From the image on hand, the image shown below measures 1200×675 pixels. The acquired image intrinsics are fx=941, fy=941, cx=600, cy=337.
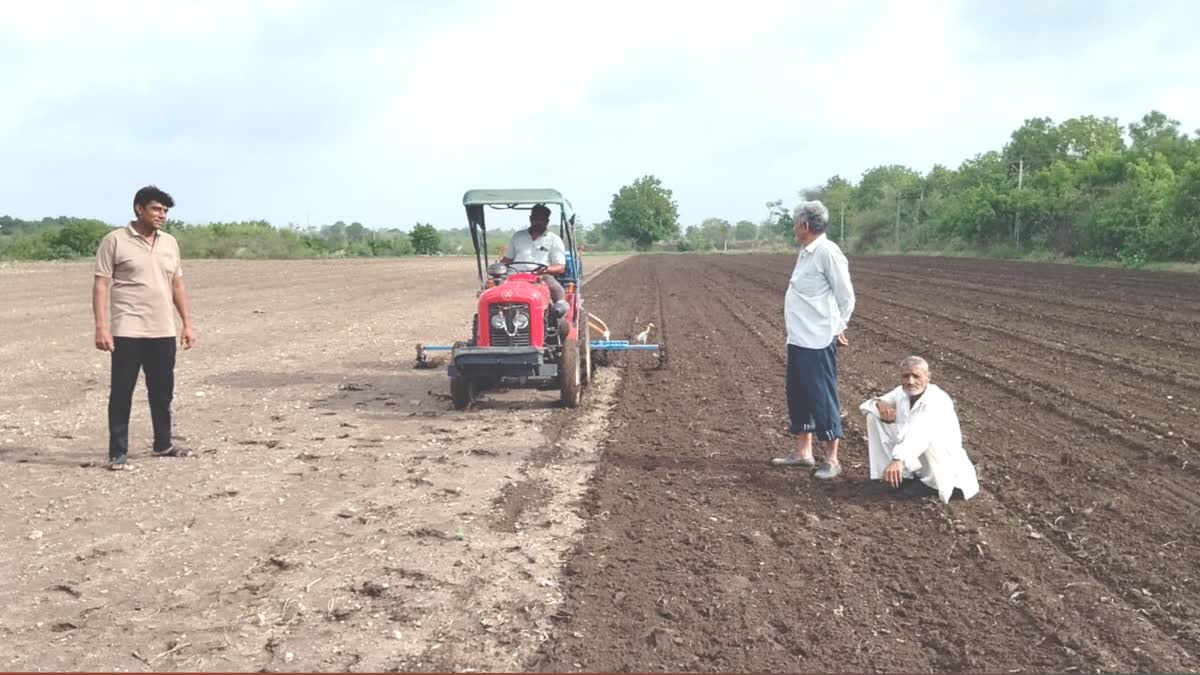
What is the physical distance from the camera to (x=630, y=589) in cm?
408

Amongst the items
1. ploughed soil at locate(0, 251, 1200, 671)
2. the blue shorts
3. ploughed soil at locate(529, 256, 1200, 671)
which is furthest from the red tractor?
the blue shorts

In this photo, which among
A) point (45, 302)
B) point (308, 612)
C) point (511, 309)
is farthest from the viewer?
point (45, 302)

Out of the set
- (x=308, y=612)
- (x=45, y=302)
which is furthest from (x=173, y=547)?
(x=45, y=302)

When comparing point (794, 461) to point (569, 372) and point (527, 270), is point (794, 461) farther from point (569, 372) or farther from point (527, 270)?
point (527, 270)

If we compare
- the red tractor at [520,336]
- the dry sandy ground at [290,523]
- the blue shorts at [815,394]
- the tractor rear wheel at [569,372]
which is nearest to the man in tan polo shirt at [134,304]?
the dry sandy ground at [290,523]

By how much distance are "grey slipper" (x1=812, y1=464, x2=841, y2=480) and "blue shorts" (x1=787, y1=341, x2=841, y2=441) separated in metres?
0.17

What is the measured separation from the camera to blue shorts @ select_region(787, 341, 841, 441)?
5.88m

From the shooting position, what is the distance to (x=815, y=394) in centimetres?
589

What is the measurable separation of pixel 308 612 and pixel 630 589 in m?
1.35

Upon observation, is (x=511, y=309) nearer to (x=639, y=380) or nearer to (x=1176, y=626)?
(x=639, y=380)

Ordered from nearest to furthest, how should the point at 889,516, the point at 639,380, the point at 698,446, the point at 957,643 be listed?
the point at 957,643 < the point at 889,516 < the point at 698,446 < the point at 639,380

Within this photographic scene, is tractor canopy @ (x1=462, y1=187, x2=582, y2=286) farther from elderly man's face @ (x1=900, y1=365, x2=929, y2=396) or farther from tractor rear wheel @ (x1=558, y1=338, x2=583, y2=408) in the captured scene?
elderly man's face @ (x1=900, y1=365, x2=929, y2=396)

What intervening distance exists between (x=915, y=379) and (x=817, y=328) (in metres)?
0.80

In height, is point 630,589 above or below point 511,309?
below
